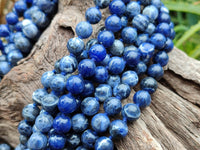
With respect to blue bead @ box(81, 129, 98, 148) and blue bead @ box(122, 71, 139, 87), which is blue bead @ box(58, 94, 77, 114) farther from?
blue bead @ box(122, 71, 139, 87)

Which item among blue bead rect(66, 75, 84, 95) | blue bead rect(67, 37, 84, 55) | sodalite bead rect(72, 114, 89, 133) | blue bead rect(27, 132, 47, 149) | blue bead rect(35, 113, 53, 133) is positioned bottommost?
blue bead rect(27, 132, 47, 149)

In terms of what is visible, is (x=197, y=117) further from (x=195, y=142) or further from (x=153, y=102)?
(x=153, y=102)

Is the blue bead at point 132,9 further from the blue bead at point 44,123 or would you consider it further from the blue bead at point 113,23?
the blue bead at point 44,123

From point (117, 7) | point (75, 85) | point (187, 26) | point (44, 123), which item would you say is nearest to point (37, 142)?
point (44, 123)

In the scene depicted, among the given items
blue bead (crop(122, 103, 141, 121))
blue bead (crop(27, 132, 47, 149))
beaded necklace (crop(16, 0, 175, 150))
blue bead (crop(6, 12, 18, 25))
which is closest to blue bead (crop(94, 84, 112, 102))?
beaded necklace (crop(16, 0, 175, 150))

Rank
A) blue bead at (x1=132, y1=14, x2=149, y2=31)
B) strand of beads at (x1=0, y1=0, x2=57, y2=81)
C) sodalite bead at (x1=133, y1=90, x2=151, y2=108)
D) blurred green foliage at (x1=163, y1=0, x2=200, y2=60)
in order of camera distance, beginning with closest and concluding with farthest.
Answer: sodalite bead at (x1=133, y1=90, x2=151, y2=108) < blue bead at (x1=132, y1=14, x2=149, y2=31) < strand of beads at (x1=0, y1=0, x2=57, y2=81) < blurred green foliage at (x1=163, y1=0, x2=200, y2=60)

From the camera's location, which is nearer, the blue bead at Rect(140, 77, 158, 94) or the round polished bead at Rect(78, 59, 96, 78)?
the round polished bead at Rect(78, 59, 96, 78)
